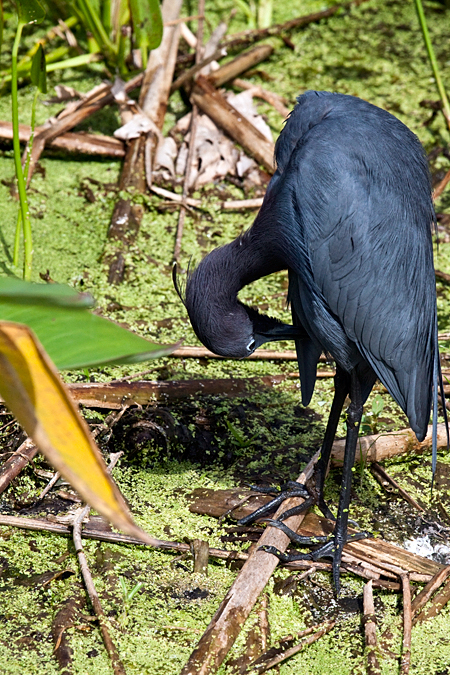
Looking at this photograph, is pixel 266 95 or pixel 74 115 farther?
pixel 266 95

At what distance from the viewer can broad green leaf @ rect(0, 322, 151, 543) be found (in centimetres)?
134

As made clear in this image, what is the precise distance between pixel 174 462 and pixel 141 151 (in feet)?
8.44

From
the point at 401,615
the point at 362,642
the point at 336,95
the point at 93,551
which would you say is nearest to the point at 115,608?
the point at 93,551

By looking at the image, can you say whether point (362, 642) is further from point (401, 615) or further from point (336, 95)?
point (336, 95)

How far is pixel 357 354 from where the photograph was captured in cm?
286

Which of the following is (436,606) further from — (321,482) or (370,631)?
(321,482)

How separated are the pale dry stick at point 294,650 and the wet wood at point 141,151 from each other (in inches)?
95.2

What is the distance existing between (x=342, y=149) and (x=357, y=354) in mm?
798

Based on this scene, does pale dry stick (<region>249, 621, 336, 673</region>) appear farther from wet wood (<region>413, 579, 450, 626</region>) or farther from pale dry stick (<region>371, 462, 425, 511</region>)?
pale dry stick (<region>371, 462, 425, 511</region>)

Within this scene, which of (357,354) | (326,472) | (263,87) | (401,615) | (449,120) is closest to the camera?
(401,615)

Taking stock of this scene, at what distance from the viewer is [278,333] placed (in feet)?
9.73

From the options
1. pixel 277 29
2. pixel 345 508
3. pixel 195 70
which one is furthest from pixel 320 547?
pixel 277 29

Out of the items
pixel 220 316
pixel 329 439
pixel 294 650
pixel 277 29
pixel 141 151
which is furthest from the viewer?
pixel 277 29

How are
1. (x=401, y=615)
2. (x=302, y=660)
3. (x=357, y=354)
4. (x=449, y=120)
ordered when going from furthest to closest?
1. (x=449, y=120)
2. (x=357, y=354)
3. (x=401, y=615)
4. (x=302, y=660)
